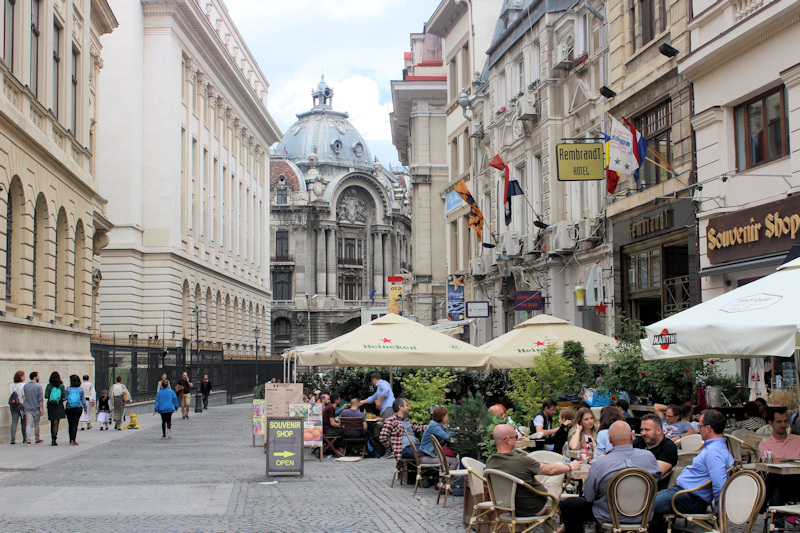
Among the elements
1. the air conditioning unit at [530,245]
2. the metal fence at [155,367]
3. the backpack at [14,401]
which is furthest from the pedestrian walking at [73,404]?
the air conditioning unit at [530,245]

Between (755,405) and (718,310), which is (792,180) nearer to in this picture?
(755,405)

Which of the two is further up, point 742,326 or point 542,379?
point 742,326

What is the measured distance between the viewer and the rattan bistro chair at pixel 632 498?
8.38 m

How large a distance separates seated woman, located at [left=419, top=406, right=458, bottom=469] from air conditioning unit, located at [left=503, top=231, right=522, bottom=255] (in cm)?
1905

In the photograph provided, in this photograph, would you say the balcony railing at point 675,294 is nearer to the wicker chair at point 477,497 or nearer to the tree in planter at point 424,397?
the tree in planter at point 424,397

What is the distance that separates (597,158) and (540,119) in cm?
738

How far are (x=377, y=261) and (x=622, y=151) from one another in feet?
322

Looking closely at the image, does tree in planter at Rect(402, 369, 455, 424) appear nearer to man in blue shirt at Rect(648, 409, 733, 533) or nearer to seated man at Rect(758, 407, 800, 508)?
seated man at Rect(758, 407, 800, 508)

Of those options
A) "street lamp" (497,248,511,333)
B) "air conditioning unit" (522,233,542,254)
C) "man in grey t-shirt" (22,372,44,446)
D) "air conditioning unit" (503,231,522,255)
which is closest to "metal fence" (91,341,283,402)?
"man in grey t-shirt" (22,372,44,446)

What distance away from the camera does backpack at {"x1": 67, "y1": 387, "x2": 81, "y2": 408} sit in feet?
72.9

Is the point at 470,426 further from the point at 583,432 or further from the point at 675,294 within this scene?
the point at 675,294

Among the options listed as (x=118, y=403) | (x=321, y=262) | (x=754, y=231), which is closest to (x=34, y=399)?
(x=118, y=403)

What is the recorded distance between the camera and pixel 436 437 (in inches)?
524

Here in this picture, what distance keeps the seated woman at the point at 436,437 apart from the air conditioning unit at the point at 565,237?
47.6ft
